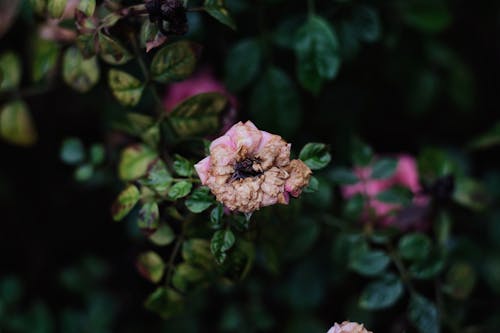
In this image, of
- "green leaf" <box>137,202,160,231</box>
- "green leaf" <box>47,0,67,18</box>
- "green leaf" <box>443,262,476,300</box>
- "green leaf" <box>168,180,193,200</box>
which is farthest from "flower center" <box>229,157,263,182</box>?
"green leaf" <box>443,262,476,300</box>

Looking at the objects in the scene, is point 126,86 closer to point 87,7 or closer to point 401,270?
point 87,7

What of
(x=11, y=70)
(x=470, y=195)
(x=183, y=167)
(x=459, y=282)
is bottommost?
(x=459, y=282)

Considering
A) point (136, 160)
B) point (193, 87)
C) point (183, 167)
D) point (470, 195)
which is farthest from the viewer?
point (193, 87)

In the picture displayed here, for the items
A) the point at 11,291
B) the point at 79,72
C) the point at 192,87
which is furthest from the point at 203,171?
the point at 11,291

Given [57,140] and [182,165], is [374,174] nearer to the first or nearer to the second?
[182,165]

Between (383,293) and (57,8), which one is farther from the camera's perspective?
(383,293)

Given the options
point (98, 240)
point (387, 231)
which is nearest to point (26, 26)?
point (98, 240)

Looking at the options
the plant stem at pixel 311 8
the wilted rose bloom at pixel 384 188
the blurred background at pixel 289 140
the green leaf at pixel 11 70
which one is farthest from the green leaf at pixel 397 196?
the green leaf at pixel 11 70
